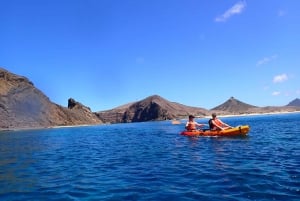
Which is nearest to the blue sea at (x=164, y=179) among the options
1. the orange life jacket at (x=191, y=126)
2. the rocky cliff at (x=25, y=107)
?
the orange life jacket at (x=191, y=126)

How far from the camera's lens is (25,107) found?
5408 inches

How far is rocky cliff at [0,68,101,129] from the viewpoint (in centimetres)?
12731

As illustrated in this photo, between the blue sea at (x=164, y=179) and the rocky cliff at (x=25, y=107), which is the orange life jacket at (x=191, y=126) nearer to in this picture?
the blue sea at (x=164, y=179)

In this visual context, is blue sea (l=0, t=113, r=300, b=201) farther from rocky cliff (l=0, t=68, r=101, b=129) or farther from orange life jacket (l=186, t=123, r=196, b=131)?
rocky cliff (l=0, t=68, r=101, b=129)

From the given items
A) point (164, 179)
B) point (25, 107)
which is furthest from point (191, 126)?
point (25, 107)

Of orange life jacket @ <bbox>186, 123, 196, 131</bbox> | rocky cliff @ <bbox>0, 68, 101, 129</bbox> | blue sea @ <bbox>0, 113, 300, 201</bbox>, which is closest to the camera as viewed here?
blue sea @ <bbox>0, 113, 300, 201</bbox>

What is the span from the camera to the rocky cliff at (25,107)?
127 metres

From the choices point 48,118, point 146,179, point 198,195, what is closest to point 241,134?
point 146,179

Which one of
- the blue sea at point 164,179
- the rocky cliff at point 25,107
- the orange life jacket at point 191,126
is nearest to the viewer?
the blue sea at point 164,179

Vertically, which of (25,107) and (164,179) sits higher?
(25,107)

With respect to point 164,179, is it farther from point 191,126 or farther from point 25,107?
point 25,107

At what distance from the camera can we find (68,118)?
16212 cm

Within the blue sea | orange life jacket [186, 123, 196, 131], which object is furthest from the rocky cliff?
the blue sea

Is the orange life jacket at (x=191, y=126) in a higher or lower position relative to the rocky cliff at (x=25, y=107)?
lower
